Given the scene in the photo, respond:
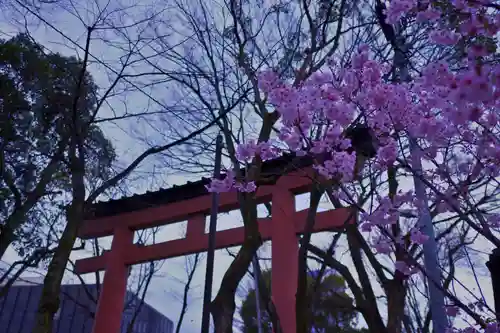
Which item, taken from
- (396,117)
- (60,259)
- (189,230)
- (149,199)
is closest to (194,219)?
(189,230)

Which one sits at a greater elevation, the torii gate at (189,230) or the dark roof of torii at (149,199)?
the dark roof of torii at (149,199)

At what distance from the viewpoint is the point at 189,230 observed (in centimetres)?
570

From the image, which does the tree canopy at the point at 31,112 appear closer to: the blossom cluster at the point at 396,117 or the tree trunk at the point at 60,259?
the tree trunk at the point at 60,259

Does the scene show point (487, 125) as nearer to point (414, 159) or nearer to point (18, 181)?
point (414, 159)

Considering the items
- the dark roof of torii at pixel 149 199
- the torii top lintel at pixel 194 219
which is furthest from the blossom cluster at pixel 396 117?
the dark roof of torii at pixel 149 199

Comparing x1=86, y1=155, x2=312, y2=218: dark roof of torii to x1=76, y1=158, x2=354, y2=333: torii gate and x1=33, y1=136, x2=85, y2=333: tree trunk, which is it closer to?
x1=76, y1=158, x2=354, y2=333: torii gate

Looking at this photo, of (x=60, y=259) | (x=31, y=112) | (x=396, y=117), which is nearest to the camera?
(x=396, y=117)

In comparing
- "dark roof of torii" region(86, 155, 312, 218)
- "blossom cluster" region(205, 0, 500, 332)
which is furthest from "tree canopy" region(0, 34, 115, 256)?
"blossom cluster" region(205, 0, 500, 332)

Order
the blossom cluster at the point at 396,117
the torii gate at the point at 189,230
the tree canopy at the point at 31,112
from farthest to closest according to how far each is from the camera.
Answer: the tree canopy at the point at 31,112 → the torii gate at the point at 189,230 → the blossom cluster at the point at 396,117

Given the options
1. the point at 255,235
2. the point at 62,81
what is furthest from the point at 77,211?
the point at 62,81

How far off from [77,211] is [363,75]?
2890 mm

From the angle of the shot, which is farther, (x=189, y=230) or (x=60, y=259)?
(x=189, y=230)

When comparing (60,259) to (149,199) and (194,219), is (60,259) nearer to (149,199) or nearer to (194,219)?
(194,219)

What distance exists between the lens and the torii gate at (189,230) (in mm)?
4488
